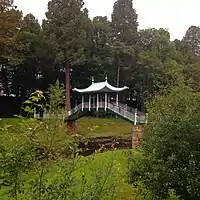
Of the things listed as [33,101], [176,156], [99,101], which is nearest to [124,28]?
[99,101]

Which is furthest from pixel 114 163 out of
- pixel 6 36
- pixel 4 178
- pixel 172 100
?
pixel 6 36

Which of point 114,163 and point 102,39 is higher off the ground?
point 102,39

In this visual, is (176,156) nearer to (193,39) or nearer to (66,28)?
(66,28)

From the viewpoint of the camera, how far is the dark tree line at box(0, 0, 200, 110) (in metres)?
36.0

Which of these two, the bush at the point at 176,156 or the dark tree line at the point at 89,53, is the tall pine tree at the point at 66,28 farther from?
the bush at the point at 176,156

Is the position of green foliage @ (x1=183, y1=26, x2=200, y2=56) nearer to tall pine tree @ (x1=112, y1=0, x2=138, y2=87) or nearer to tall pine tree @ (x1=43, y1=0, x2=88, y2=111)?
tall pine tree @ (x1=112, y1=0, x2=138, y2=87)

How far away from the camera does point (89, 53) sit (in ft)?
139

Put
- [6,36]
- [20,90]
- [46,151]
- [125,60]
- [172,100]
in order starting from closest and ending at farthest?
[46,151] < [172,100] < [6,36] < [125,60] < [20,90]

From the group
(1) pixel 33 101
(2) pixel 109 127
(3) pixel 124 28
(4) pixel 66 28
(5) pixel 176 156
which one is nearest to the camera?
(1) pixel 33 101

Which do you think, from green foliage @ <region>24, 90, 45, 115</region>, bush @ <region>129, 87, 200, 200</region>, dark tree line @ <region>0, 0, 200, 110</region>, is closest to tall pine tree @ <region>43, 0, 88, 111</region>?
dark tree line @ <region>0, 0, 200, 110</region>

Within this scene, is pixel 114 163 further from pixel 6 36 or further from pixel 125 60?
pixel 125 60

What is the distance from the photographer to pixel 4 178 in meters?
3.65

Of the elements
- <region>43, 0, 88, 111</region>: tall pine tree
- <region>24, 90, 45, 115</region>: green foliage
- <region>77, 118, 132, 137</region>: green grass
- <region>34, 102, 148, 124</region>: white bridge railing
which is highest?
<region>43, 0, 88, 111</region>: tall pine tree

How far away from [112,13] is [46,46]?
31.5ft
